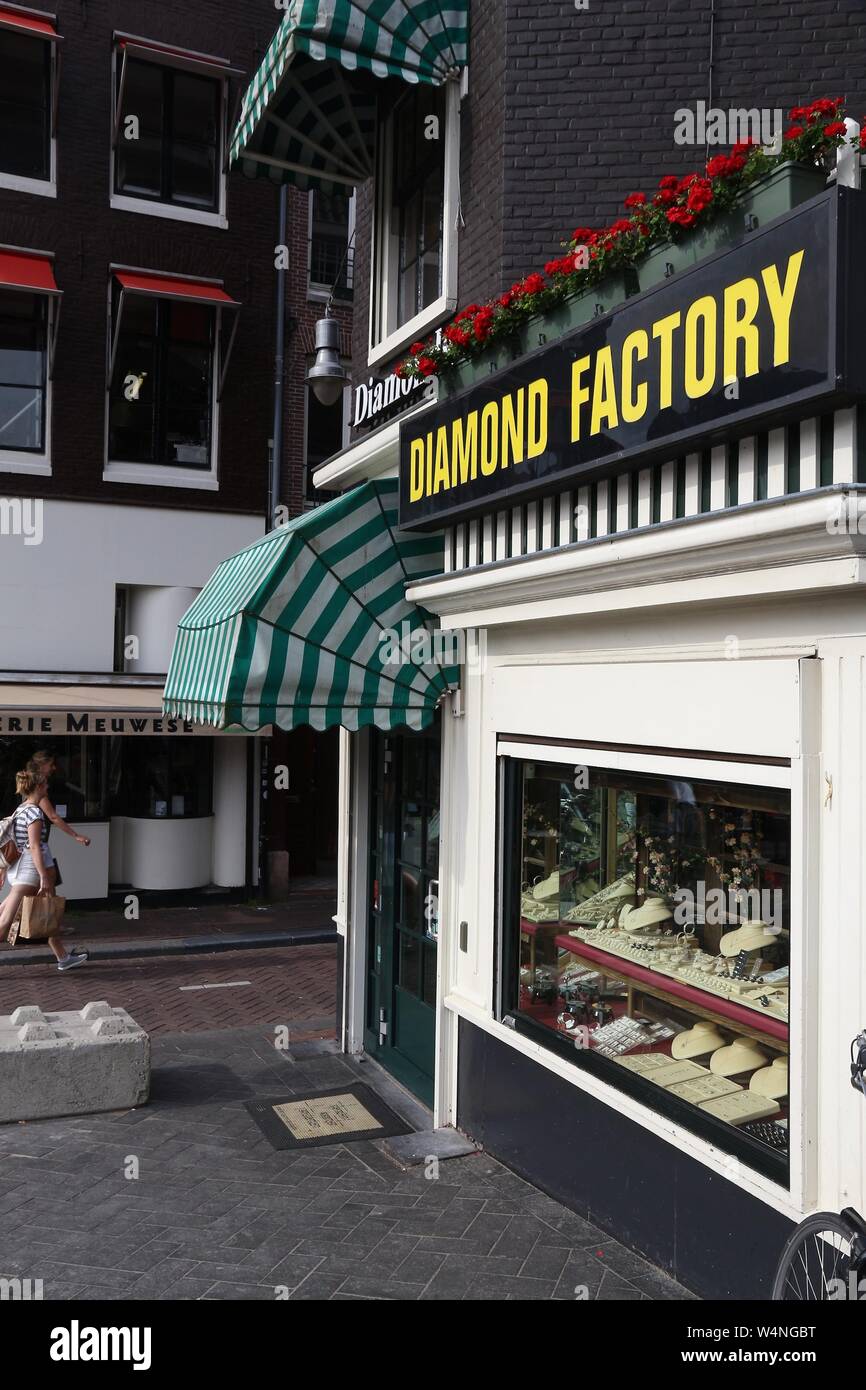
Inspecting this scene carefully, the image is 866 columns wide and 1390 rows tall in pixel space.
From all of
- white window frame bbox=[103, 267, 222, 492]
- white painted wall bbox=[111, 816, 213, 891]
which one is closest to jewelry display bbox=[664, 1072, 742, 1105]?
white painted wall bbox=[111, 816, 213, 891]

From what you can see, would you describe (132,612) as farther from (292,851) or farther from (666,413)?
(666,413)

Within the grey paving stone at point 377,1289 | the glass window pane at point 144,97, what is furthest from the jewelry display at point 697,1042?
the glass window pane at point 144,97

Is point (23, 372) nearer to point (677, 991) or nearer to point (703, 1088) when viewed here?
point (677, 991)

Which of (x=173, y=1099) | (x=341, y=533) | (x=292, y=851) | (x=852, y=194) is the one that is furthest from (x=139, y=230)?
(x=852, y=194)

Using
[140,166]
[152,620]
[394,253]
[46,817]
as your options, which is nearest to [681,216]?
[394,253]

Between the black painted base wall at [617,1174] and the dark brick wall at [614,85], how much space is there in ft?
14.1

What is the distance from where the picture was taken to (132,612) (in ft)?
49.5

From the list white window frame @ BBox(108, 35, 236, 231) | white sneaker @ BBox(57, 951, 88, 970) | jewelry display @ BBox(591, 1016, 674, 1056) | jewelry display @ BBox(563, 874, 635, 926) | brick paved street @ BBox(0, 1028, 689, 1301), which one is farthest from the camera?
white window frame @ BBox(108, 35, 236, 231)

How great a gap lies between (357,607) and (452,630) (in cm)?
56

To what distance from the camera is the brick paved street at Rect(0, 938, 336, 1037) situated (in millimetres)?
9562

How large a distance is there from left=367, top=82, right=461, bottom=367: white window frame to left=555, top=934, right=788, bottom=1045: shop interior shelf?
12.7ft

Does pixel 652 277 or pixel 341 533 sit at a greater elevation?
pixel 652 277

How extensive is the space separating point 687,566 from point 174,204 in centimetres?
1332

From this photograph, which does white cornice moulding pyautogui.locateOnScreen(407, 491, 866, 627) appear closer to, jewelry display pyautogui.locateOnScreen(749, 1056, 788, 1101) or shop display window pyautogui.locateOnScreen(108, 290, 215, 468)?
jewelry display pyautogui.locateOnScreen(749, 1056, 788, 1101)
